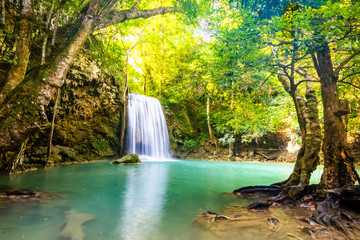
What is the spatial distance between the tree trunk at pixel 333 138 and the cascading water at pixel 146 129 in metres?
14.1

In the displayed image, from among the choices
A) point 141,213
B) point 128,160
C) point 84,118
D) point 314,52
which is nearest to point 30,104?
point 141,213

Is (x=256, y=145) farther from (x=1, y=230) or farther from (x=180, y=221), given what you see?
(x=1, y=230)

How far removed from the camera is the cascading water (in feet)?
53.1

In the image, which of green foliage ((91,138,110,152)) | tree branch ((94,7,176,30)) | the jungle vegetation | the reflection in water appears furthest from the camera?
green foliage ((91,138,110,152))

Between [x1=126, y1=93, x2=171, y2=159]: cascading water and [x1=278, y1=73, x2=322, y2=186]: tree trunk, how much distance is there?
13270mm

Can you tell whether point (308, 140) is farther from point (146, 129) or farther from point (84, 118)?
point (146, 129)

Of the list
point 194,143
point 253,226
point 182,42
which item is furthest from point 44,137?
point 182,42

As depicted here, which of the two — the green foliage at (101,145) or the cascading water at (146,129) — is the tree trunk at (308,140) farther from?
the cascading water at (146,129)

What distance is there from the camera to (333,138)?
143 inches

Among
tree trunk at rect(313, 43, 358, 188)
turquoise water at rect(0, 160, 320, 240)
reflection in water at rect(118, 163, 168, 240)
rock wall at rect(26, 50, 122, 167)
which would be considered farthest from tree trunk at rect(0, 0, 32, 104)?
tree trunk at rect(313, 43, 358, 188)

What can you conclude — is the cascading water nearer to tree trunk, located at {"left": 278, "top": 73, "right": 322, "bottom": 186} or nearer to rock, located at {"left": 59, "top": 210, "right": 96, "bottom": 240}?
rock, located at {"left": 59, "top": 210, "right": 96, "bottom": 240}

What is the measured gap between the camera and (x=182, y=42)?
2084cm

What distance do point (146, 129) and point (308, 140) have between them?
14.2m

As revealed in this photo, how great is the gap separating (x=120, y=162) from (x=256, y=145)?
12620mm
